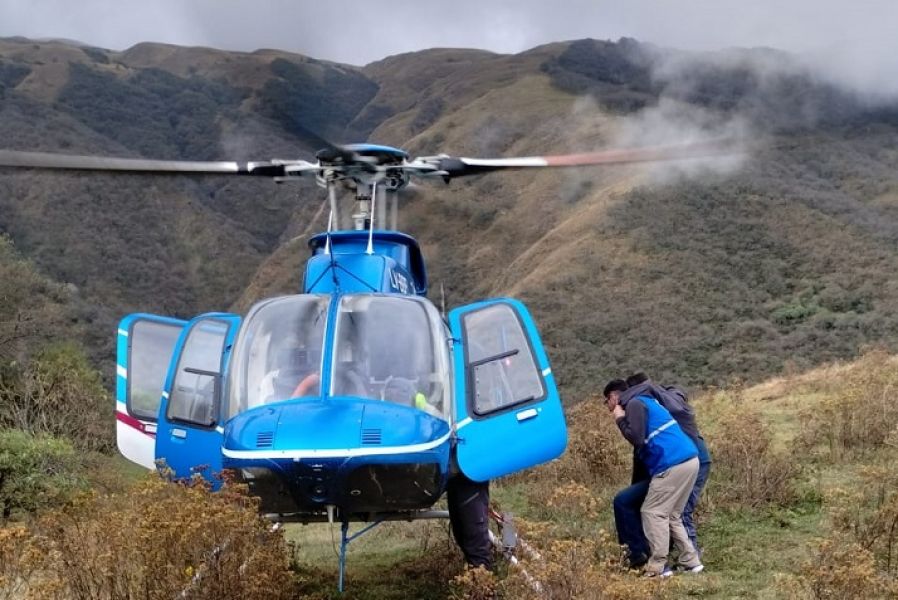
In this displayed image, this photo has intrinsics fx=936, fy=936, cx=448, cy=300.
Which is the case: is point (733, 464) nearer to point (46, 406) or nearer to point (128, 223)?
point (46, 406)

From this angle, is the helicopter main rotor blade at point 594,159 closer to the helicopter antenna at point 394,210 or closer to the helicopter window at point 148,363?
the helicopter antenna at point 394,210

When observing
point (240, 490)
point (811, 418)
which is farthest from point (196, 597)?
point (811, 418)

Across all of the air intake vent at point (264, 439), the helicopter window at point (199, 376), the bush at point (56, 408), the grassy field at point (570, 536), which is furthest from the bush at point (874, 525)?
the bush at point (56, 408)

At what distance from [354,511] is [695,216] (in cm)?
4982

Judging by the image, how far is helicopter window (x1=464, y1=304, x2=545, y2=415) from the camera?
5926mm

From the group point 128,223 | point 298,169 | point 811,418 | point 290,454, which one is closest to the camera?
point 290,454

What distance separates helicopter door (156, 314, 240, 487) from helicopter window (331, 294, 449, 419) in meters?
1.03

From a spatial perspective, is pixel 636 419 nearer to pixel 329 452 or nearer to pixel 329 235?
pixel 329 452

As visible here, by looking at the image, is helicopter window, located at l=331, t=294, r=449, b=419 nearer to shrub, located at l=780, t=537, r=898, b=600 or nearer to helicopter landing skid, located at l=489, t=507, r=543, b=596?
helicopter landing skid, located at l=489, t=507, r=543, b=596

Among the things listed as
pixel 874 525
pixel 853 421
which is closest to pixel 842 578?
pixel 874 525

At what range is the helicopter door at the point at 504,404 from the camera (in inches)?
228

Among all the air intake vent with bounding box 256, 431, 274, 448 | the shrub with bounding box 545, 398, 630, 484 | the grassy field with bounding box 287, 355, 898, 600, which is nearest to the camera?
the air intake vent with bounding box 256, 431, 274, 448

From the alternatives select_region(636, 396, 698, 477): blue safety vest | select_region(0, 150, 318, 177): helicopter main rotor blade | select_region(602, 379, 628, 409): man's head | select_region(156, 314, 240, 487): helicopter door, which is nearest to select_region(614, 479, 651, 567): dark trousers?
select_region(636, 396, 698, 477): blue safety vest

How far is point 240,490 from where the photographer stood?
197 inches
